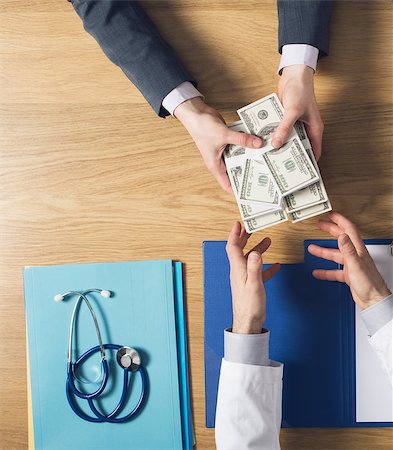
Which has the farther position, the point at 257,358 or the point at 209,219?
the point at 209,219

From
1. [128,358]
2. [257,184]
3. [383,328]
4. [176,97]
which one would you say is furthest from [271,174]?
[128,358]

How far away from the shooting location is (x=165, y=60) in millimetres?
1170

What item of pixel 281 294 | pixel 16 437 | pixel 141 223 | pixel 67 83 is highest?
pixel 67 83

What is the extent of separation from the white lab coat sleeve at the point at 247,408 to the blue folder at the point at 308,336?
4.8 inches

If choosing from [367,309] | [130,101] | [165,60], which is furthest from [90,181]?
[367,309]

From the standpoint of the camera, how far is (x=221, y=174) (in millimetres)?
1174

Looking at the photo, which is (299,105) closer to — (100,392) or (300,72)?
(300,72)

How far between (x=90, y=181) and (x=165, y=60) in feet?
1.01

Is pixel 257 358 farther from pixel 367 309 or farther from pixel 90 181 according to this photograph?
pixel 90 181

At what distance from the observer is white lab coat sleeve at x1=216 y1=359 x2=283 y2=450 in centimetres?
107

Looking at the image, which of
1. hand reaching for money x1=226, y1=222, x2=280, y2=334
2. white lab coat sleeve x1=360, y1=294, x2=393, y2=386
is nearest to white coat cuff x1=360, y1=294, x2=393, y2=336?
white lab coat sleeve x1=360, y1=294, x2=393, y2=386

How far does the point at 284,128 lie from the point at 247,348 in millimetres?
438

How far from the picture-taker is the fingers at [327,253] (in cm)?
117

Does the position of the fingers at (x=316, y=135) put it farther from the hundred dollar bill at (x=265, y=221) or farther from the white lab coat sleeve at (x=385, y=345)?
the white lab coat sleeve at (x=385, y=345)
